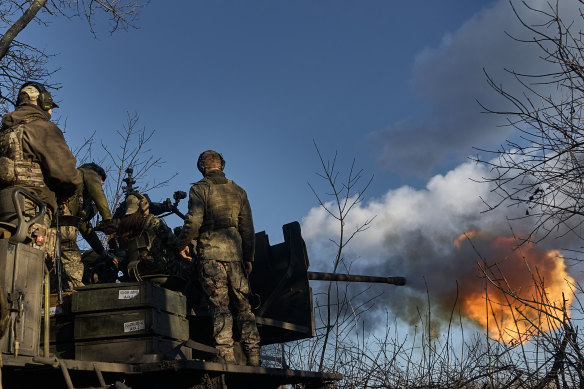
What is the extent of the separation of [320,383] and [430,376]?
121 cm

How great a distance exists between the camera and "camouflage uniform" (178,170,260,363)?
22.5 ft

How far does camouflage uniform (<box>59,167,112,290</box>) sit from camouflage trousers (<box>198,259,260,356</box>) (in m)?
1.07

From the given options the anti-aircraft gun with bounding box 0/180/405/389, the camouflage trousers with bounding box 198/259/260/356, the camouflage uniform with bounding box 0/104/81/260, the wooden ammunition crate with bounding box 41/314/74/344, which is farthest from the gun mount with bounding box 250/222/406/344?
the camouflage uniform with bounding box 0/104/81/260

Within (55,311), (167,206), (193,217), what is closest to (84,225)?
(193,217)

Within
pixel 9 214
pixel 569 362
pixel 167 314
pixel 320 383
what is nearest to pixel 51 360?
pixel 9 214

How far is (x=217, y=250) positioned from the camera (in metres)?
7.12

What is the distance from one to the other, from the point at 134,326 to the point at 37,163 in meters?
1.45

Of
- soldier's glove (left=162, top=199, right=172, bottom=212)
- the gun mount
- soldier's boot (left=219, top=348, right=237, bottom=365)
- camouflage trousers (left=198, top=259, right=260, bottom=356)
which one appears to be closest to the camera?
soldier's boot (left=219, top=348, right=237, bottom=365)

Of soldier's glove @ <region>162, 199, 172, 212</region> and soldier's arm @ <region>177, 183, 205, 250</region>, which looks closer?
soldier's arm @ <region>177, 183, 205, 250</region>

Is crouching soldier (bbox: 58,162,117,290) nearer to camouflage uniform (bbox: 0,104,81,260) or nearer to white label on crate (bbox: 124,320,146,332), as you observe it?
camouflage uniform (bbox: 0,104,81,260)

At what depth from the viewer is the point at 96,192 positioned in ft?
23.9

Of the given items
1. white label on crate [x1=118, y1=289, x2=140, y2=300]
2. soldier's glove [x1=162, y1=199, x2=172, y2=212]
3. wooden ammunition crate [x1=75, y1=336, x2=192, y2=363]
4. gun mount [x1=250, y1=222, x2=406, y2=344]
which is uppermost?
soldier's glove [x1=162, y1=199, x2=172, y2=212]

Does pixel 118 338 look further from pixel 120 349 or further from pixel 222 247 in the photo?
pixel 222 247

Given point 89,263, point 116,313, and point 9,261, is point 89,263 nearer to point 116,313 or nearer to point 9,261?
point 116,313
